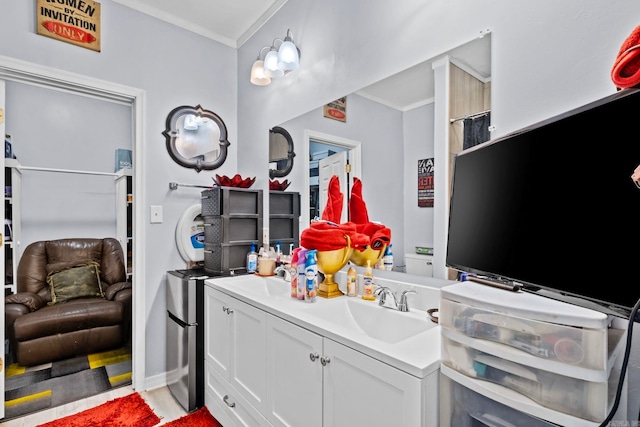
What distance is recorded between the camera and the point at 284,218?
88.4 inches

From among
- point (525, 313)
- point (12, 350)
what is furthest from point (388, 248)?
point (12, 350)

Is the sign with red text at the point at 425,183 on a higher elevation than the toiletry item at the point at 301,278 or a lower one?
higher

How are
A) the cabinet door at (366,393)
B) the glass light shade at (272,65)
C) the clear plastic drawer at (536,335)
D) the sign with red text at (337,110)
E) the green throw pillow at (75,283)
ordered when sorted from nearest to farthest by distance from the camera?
the clear plastic drawer at (536,335) → the cabinet door at (366,393) → the sign with red text at (337,110) → the glass light shade at (272,65) → the green throw pillow at (75,283)

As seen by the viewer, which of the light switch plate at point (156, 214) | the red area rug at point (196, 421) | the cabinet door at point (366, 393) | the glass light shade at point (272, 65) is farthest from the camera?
the light switch plate at point (156, 214)

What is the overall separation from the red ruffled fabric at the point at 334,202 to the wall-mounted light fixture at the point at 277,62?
0.81m

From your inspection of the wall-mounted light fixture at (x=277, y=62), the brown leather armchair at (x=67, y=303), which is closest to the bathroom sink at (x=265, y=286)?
the wall-mounted light fixture at (x=277, y=62)

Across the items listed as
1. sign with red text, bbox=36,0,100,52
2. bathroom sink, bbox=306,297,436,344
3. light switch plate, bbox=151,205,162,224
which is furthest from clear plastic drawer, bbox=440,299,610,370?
sign with red text, bbox=36,0,100,52

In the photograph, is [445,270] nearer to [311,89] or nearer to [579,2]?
[579,2]

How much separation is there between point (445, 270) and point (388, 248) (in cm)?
31

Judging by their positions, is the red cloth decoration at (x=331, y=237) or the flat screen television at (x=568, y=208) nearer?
the flat screen television at (x=568, y=208)

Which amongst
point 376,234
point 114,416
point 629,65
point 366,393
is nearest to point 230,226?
point 376,234

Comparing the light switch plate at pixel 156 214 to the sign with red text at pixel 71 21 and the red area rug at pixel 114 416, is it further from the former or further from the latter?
the red area rug at pixel 114 416

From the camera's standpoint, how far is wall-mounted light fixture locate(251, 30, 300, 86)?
2016 mm

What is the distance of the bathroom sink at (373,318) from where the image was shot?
4.11 feet
